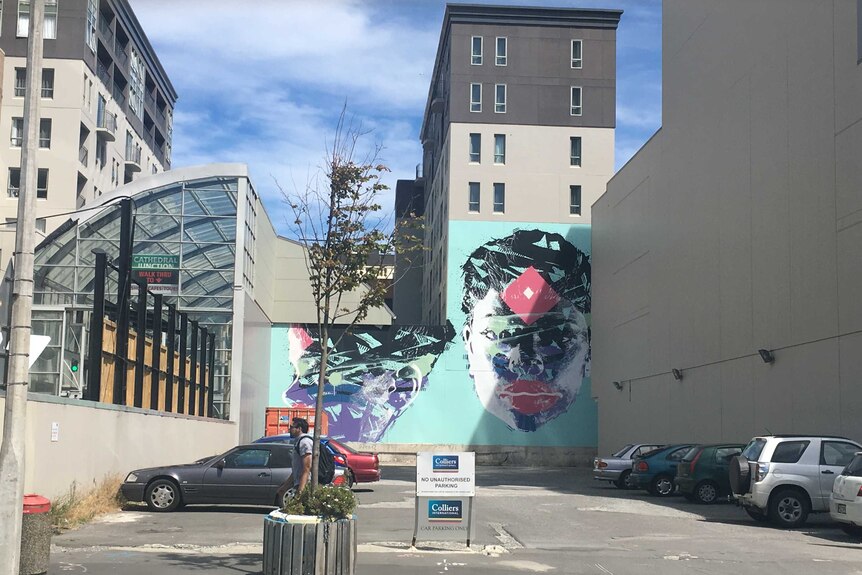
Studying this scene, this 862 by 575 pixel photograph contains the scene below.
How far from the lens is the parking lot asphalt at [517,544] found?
41.7 ft

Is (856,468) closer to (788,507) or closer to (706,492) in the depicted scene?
(788,507)

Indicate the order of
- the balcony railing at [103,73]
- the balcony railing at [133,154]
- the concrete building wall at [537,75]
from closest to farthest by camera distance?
the balcony railing at [103,73]
the concrete building wall at [537,75]
the balcony railing at [133,154]

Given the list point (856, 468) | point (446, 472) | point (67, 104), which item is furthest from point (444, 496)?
point (67, 104)

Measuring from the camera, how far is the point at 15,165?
5319 cm

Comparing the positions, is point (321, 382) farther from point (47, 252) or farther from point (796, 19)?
point (47, 252)

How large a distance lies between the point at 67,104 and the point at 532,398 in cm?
2932

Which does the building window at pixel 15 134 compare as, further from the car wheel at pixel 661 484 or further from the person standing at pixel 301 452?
the person standing at pixel 301 452

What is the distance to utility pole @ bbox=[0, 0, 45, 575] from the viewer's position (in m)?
9.83

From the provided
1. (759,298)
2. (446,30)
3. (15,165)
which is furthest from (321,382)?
(446,30)

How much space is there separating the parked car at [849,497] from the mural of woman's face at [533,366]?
130 ft

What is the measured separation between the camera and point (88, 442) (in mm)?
19781

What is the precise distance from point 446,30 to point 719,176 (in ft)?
111

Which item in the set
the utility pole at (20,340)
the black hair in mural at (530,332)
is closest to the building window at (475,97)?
the black hair in mural at (530,332)

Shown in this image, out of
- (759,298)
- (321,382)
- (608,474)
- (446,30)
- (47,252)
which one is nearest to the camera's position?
(321,382)
